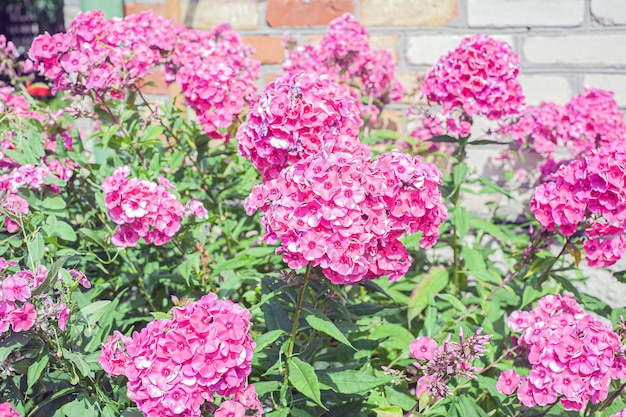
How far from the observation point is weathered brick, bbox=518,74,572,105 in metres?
2.41

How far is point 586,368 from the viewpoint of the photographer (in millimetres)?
1204

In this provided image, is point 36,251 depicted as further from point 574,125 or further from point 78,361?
point 574,125

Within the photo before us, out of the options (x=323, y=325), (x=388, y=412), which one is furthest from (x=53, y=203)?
(x=388, y=412)

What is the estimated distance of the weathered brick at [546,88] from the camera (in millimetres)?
2412

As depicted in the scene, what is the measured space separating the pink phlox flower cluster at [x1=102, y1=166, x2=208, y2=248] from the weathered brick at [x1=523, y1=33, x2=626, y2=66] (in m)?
1.57

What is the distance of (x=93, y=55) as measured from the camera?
1.73 m

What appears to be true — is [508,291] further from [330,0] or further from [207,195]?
[330,0]

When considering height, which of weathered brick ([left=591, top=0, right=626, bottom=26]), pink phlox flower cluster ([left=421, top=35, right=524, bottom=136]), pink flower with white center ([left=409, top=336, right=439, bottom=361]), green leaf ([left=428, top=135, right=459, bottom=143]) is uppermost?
weathered brick ([left=591, top=0, right=626, bottom=26])

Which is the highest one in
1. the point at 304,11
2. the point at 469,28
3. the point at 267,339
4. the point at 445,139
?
the point at 304,11

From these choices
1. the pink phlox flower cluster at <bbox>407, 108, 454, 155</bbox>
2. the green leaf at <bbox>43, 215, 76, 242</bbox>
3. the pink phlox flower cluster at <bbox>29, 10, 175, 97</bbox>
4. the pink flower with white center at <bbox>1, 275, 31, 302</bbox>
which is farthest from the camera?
the pink phlox flower cluster at <bbox>407, 108, 454, 155</bbox>

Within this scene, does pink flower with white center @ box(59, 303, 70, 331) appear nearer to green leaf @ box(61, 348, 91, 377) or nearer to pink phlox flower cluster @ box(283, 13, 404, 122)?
green leaf @ box(61, 348, 91, 377)

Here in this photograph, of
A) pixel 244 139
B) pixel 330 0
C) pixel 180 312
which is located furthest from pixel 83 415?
pixel 330 0

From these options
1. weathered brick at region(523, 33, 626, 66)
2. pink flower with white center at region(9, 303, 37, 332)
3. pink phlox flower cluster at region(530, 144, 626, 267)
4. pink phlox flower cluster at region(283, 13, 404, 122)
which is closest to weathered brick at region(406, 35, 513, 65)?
pink phlox flower cluster at region(283, 13, 404, 122)

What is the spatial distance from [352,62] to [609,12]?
3.08 feet
